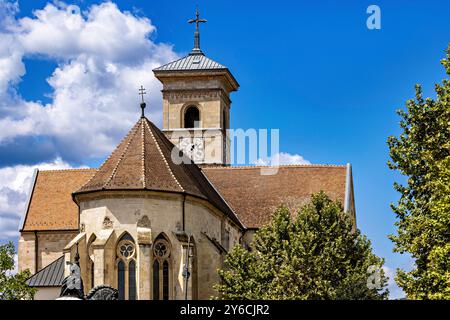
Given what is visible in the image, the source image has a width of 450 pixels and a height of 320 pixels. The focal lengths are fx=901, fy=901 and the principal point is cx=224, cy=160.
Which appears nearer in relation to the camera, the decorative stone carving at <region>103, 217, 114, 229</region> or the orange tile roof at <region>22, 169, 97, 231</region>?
the decorative stone carving at <region>103, 217, 114, 229</region>

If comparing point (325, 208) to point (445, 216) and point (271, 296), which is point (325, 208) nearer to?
point (271, 296)

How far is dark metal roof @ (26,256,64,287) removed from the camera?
165 ft

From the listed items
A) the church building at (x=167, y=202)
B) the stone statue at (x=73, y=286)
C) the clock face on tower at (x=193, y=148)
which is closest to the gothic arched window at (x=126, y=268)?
the church building at (x=167, y=202)

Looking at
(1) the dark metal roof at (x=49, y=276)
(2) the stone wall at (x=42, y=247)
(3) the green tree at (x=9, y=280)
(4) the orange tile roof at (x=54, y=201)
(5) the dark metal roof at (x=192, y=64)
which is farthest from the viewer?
(5) the dark metal roof at (x=192, y=64)

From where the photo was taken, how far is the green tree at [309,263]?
133 feet

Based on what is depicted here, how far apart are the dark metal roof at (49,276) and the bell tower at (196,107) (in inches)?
683

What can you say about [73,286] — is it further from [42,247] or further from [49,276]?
[42,247]

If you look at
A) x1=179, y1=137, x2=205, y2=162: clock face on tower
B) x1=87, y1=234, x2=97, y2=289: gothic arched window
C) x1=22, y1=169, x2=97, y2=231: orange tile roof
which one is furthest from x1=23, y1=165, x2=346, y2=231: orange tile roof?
x1=87, y1=234, x2=97, y2=289: gothic arched window

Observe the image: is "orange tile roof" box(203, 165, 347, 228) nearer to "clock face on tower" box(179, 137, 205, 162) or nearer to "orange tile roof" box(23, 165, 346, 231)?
"orange tile roof" box(23, 165, 346, 231)

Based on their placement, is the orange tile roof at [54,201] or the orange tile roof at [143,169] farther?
the orange tile roof at [54,201]

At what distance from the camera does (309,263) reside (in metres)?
41.2

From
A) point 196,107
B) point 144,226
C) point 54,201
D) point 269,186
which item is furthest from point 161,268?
point 196,107

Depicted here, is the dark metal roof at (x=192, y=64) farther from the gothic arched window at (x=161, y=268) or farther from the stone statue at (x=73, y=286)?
the stone statue at (x=73, y=286)

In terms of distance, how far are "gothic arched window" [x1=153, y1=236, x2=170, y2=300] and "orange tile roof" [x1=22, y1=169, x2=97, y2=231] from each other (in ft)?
48.7
